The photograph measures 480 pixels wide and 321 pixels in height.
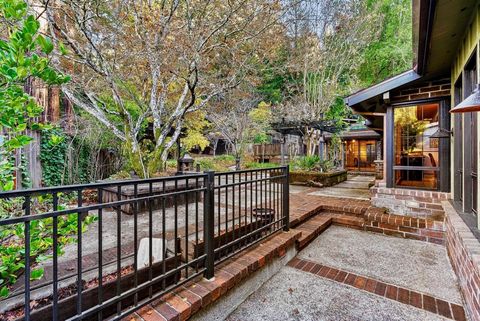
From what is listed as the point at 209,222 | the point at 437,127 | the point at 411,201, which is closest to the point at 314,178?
the point at 411,201

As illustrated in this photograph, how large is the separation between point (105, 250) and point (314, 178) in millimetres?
7223

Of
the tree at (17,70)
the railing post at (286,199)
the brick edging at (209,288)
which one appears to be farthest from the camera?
the railing post at (286,199)

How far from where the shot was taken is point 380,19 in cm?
1198

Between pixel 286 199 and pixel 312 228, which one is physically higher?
pixel 286 199

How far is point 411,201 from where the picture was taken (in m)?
4.48

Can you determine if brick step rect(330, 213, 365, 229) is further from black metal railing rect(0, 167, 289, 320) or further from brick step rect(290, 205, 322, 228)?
black metal railing rect(0, 167, 289, 320)

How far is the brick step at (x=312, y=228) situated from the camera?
11.9 feet

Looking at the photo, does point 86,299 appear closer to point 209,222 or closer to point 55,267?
point 55,267

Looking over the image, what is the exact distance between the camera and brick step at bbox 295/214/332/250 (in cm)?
362

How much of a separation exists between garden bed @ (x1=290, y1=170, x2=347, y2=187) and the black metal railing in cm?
542

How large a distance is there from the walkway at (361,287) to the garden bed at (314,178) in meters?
4.80

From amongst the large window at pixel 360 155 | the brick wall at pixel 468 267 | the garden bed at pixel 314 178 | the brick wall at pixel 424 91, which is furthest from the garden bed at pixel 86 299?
the large window at pixel 360 155

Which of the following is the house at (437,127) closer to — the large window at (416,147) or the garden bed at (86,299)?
the large window at (416,147)

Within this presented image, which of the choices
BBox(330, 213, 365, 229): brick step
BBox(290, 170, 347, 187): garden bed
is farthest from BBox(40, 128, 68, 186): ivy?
BBox(290, 170, 347, 187): garden bed
